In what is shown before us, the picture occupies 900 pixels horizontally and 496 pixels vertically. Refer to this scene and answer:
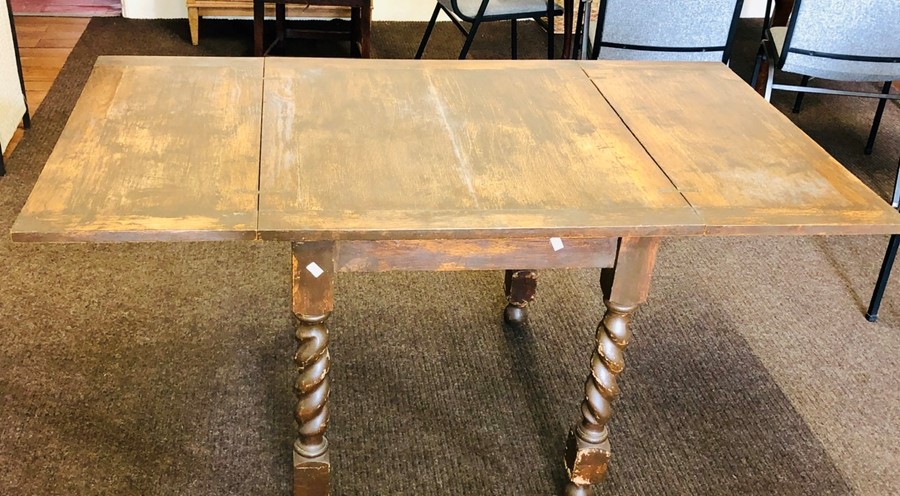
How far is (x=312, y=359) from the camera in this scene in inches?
54.7

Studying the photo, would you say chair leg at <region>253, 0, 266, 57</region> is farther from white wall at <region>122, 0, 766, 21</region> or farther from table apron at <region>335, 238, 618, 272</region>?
table apron at <region>335, 238, 618, 272</region>

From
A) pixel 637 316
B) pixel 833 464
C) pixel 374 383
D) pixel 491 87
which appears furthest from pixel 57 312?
pixel 833 464

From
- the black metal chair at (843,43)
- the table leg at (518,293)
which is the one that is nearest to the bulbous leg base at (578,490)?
the table leg at (518,293)

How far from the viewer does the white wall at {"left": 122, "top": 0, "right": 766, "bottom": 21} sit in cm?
419

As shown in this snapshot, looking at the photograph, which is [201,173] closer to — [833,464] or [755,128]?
[755,128]

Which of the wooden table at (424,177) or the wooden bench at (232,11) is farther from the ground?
the wooden table at (424,177)

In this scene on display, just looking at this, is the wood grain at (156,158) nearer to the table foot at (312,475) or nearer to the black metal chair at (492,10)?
the table foot at (312,475)

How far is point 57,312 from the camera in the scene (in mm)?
2031

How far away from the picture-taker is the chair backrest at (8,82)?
2.70 metres

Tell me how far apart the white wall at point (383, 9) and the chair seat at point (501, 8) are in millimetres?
1182

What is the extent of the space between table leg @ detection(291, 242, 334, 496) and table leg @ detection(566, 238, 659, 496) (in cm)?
45

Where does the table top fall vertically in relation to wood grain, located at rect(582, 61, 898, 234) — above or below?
below

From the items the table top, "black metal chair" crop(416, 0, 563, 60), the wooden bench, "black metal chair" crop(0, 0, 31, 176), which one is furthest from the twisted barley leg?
the wooden bench

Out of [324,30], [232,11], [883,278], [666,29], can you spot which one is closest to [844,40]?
[666,29]
